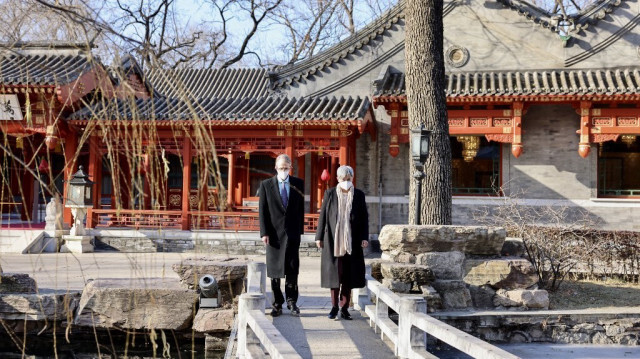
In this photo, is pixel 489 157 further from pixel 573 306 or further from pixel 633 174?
pixel 573 306

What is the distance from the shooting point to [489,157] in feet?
49.5

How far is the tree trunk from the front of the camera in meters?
8.78

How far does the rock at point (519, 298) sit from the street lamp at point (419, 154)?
1635mm

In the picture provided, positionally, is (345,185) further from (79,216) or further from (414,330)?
(79,216)

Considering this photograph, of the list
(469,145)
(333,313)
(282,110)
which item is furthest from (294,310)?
(469,145)

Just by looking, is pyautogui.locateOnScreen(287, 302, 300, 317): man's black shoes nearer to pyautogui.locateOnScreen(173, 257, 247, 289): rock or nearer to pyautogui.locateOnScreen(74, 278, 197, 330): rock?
pyautogui.locateOnScreen(173, 257, 247, 289): rock

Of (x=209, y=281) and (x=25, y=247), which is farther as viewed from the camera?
(x=25, y=247)

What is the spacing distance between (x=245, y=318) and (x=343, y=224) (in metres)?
1.80

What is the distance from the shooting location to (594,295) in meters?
8.13

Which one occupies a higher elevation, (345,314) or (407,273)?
(407,273)

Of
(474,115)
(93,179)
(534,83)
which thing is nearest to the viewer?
(534,83)

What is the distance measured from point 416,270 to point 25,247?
9563 millimetres

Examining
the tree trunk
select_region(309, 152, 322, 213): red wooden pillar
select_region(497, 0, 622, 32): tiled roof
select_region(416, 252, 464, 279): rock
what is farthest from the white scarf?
select_region(497, 0, 622, 32): tiled roof

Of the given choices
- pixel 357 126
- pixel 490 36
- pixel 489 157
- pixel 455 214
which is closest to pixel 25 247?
pixel 357 126
